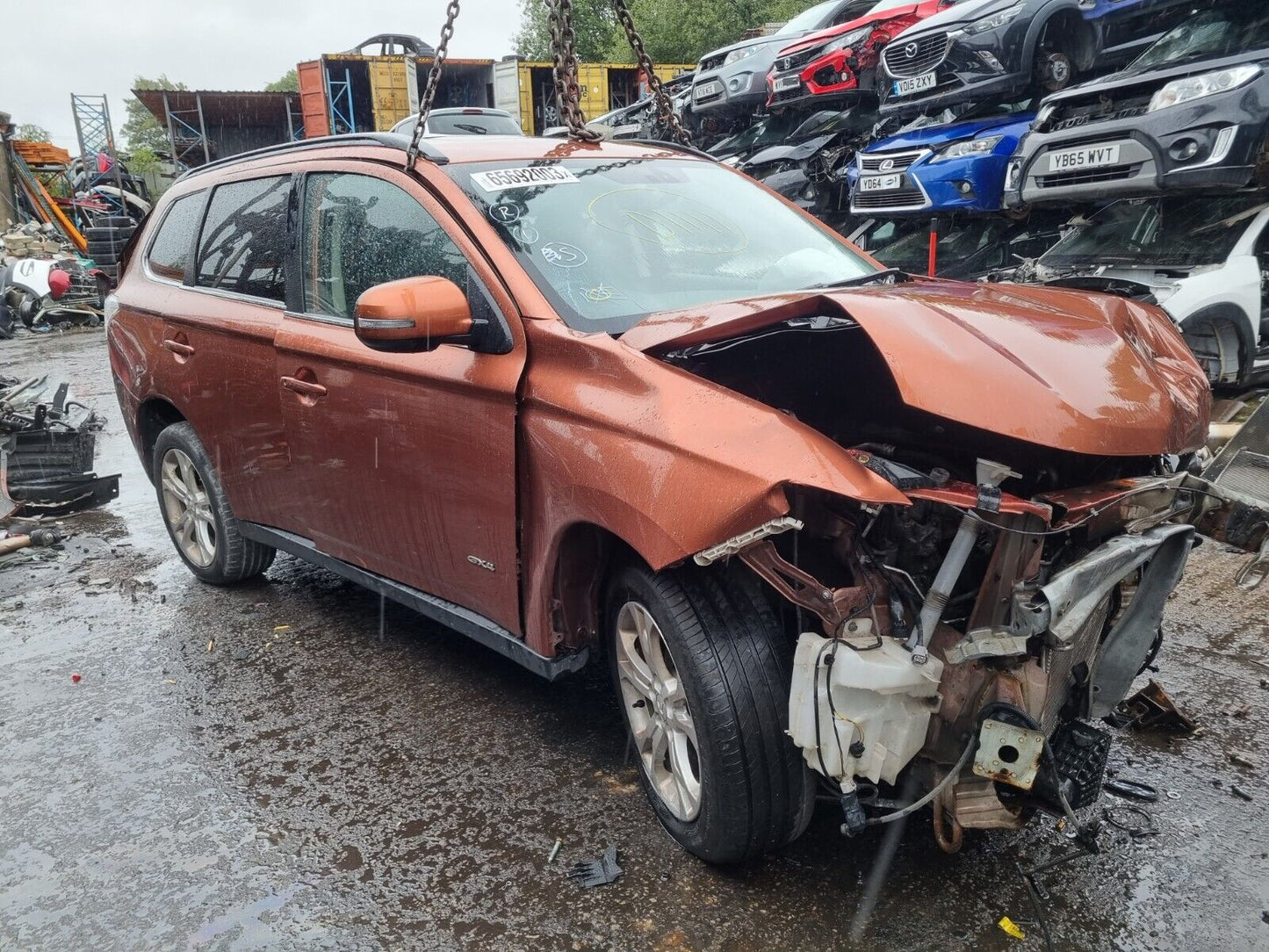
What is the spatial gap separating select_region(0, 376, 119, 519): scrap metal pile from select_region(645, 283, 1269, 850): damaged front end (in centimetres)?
522

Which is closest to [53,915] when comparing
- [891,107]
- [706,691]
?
[706,691]

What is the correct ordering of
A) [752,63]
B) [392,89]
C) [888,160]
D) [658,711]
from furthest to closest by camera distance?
[392,89], [752,63], [888,160], [658,711]

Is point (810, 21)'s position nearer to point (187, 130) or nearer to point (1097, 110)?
point (1097, 110)

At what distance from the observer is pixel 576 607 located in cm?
270

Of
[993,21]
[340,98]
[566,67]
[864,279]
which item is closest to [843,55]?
[993,21]

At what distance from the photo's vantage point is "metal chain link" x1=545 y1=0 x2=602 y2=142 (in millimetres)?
3273

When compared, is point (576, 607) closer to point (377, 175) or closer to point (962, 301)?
point (962, 301)

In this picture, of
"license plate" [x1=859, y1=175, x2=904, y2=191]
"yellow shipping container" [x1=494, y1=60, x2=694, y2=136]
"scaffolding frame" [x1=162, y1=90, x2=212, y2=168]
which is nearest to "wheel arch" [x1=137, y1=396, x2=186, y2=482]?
"license plate" [x1=859, y1=175, x2=904, y2=191]

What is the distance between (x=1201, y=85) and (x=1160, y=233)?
86 cm

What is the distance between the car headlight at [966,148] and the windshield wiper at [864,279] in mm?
4619

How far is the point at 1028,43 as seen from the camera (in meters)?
7.55

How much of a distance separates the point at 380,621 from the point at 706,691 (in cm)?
231

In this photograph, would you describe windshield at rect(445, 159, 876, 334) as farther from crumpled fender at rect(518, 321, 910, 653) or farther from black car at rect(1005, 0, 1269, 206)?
black car at rect(1005, 0, 1269, 206)

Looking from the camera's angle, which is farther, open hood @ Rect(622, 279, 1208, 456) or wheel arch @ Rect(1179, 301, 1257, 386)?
wheel arch @ Rect(1179, 301, 1257, 386)
